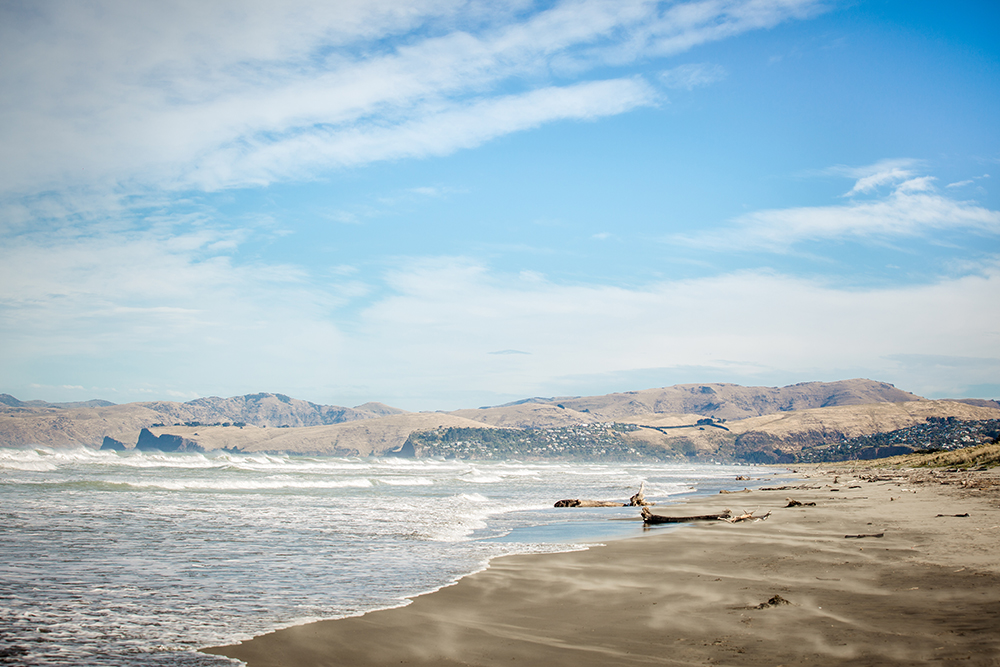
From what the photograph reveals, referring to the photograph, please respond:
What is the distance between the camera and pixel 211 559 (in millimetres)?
12023

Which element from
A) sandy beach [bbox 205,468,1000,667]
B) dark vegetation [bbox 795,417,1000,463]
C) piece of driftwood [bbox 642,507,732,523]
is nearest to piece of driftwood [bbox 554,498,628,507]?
piece of driftwood [bbox 642,507,732,523]

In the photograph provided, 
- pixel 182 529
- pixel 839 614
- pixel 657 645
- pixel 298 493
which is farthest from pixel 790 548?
pixel 298 493

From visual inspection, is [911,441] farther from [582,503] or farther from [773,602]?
[773,602]

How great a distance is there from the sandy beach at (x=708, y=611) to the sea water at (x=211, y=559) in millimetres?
956

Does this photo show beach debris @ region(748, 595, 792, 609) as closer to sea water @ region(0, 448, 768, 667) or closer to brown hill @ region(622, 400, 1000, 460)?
sea water @ region(0, 448, 768, 667)

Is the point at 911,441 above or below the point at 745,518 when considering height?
below

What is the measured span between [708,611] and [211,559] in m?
9.57

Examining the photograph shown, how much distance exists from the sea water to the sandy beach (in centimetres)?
96

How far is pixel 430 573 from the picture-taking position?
11.3 metres

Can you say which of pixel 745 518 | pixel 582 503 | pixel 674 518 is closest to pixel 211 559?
pixel 674 518

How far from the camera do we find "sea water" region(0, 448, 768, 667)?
721 centimetres

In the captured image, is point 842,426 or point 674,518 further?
point 842,426

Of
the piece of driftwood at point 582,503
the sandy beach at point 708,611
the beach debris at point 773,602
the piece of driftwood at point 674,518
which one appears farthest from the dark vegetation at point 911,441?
the beach debris at point 773,602

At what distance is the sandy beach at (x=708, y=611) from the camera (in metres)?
6.21
